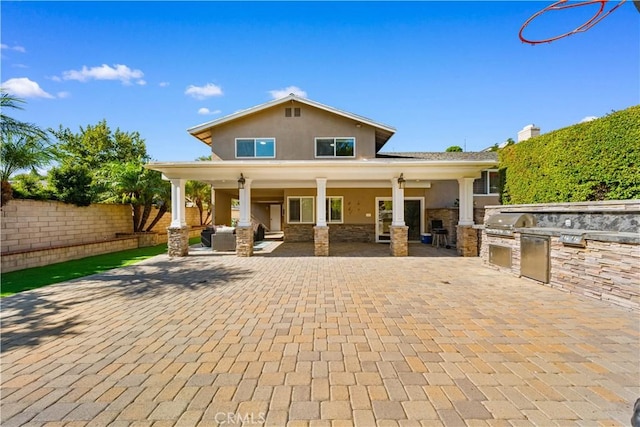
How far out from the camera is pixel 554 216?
6.80 meters

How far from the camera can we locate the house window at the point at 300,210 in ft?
54.7

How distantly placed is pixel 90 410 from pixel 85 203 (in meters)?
12.9

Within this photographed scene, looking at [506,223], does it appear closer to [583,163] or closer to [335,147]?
[583,163]

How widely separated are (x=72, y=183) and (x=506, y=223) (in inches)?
641

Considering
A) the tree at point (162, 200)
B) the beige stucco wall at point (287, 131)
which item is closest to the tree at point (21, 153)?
the tree at point (162, 200)

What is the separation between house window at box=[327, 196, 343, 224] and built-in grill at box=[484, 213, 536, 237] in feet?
27.7

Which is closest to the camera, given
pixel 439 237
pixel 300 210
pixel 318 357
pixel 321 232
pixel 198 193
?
pixel 318 357

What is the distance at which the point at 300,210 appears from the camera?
55.1 feet

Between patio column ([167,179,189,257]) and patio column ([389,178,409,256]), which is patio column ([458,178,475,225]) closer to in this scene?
patio column ([389,178,409,256])

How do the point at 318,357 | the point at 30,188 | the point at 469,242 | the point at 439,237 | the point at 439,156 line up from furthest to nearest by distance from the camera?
1. the point at 439,156
2. the point at 439,237
3. the point at 469,242
4. the point at 30,188
5. the point at 318,357

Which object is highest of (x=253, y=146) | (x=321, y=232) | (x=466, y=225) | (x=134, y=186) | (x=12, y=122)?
(x=253, y=146)

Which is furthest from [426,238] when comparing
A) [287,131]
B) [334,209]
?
[287,131]

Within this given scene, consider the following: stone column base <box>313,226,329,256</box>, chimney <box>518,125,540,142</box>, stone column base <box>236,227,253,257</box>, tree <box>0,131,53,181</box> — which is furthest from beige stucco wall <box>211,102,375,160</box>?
tree <box>0,131,53,181</box>

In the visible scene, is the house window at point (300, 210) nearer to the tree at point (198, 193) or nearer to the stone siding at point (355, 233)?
the stone siding at point (355, 233)
